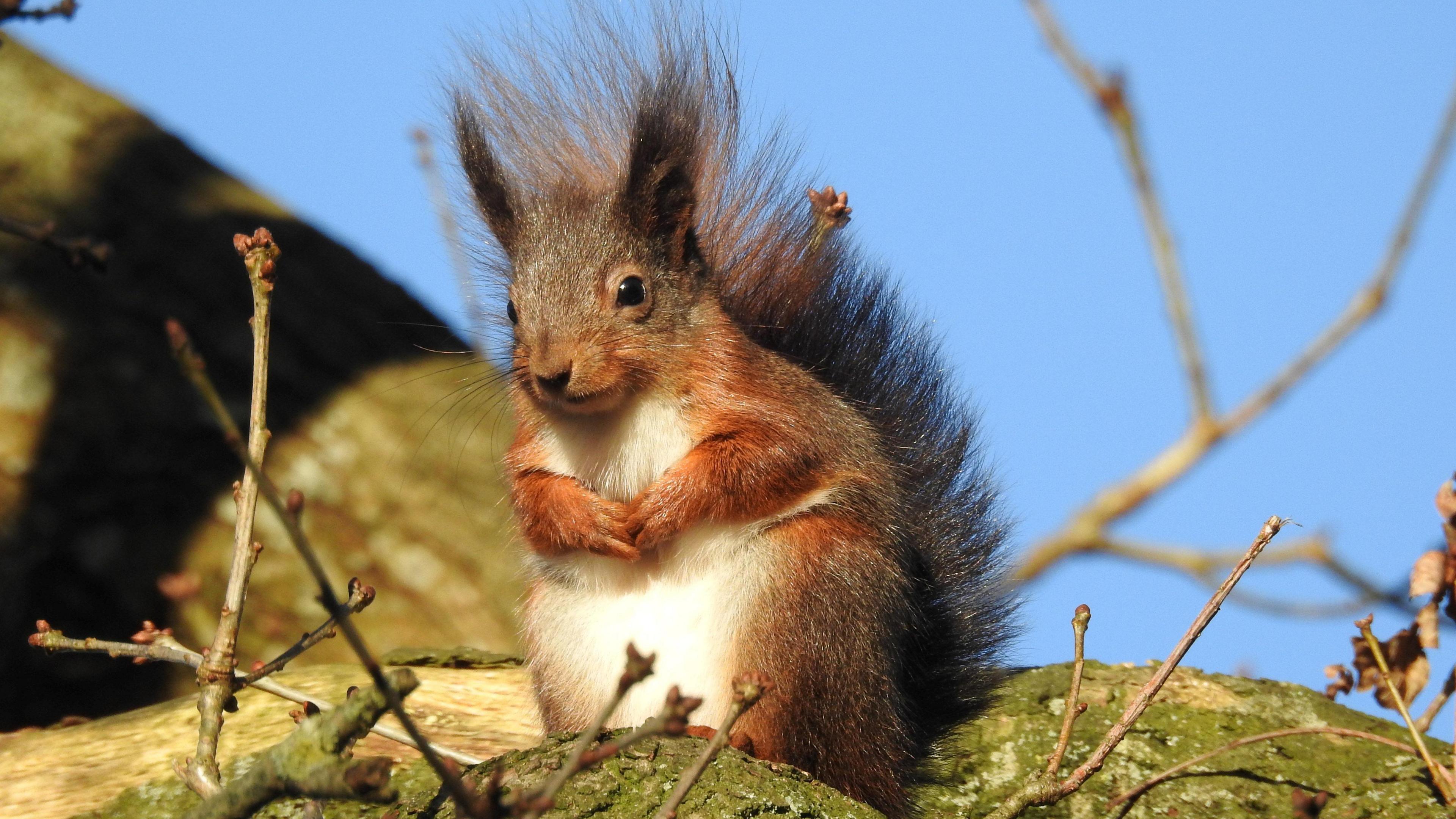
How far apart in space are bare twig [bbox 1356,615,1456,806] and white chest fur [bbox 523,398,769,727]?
1.14m

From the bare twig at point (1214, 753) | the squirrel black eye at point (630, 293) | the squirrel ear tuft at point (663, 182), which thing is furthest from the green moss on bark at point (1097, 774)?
the squirrel ear tuft at point (663, 182)

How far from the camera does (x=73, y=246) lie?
138 cm

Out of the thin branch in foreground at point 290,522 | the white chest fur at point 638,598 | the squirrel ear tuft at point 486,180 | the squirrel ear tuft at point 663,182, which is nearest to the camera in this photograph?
the thin branch in foreground at point 290,522

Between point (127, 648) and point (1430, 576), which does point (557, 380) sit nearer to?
point (127, 648)

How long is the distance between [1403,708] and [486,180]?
233 centimetres

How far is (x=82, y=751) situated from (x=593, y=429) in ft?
5.01

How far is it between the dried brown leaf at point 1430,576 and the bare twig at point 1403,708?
14 centimetres

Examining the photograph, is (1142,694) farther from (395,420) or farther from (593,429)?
(395,420)

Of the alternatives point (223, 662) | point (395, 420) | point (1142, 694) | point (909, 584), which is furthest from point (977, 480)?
point (395, 420)

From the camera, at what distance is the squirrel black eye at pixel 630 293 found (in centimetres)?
293

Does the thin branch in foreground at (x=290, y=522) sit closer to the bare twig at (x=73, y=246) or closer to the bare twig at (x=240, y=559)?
the bare twig at (x=73, y=246)

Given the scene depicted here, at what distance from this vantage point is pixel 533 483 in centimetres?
289

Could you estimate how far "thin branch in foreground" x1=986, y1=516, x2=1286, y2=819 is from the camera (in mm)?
2131

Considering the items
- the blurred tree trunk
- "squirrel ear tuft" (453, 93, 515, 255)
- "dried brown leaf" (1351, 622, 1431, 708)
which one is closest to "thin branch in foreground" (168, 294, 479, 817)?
"dried brown leaf" (1351, 622, 1431, 708)
